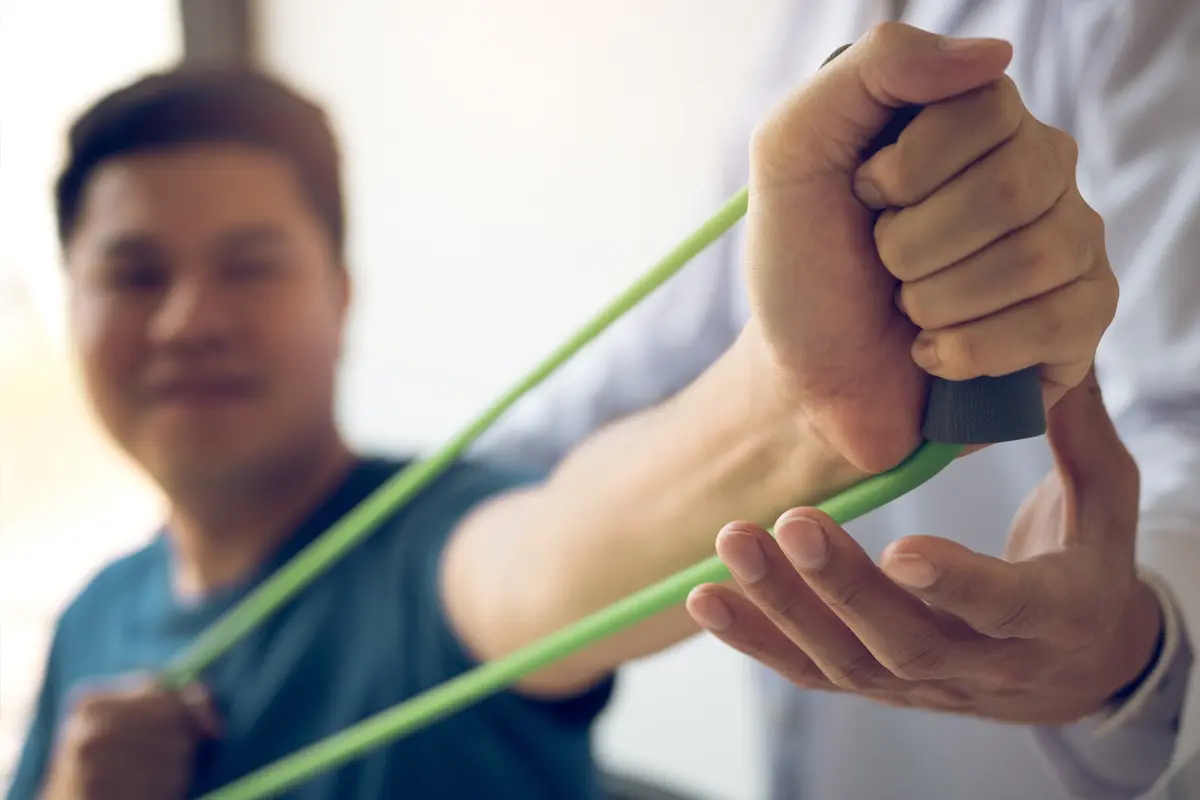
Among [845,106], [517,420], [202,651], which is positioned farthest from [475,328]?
[845,106]

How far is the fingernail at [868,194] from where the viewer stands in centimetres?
19

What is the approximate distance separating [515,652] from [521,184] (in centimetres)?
45

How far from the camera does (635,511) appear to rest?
0.33 meters

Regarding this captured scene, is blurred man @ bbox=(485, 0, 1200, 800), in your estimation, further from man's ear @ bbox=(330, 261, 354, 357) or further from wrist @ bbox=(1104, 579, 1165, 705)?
man's ear @ bbox=(330, 261, 354, 357)

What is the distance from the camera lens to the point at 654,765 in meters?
0.66

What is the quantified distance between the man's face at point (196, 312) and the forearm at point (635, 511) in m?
0.18

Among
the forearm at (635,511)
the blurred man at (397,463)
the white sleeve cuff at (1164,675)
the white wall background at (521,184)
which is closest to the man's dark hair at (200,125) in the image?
the blurred man at (397,463)

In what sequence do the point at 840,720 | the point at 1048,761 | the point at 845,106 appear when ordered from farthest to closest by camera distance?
the point at 840,720 < the point at 1048,761 < the point at 845,106

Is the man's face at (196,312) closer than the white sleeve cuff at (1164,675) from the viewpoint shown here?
No

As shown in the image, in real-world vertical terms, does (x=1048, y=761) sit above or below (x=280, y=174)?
below

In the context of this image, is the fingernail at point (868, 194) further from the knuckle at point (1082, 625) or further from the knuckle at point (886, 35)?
the knuckle at point (1082, 625)

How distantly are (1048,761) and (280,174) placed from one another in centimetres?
51

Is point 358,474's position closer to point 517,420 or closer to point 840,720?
point 517,420

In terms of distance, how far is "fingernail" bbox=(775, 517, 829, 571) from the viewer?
0.20 metres
